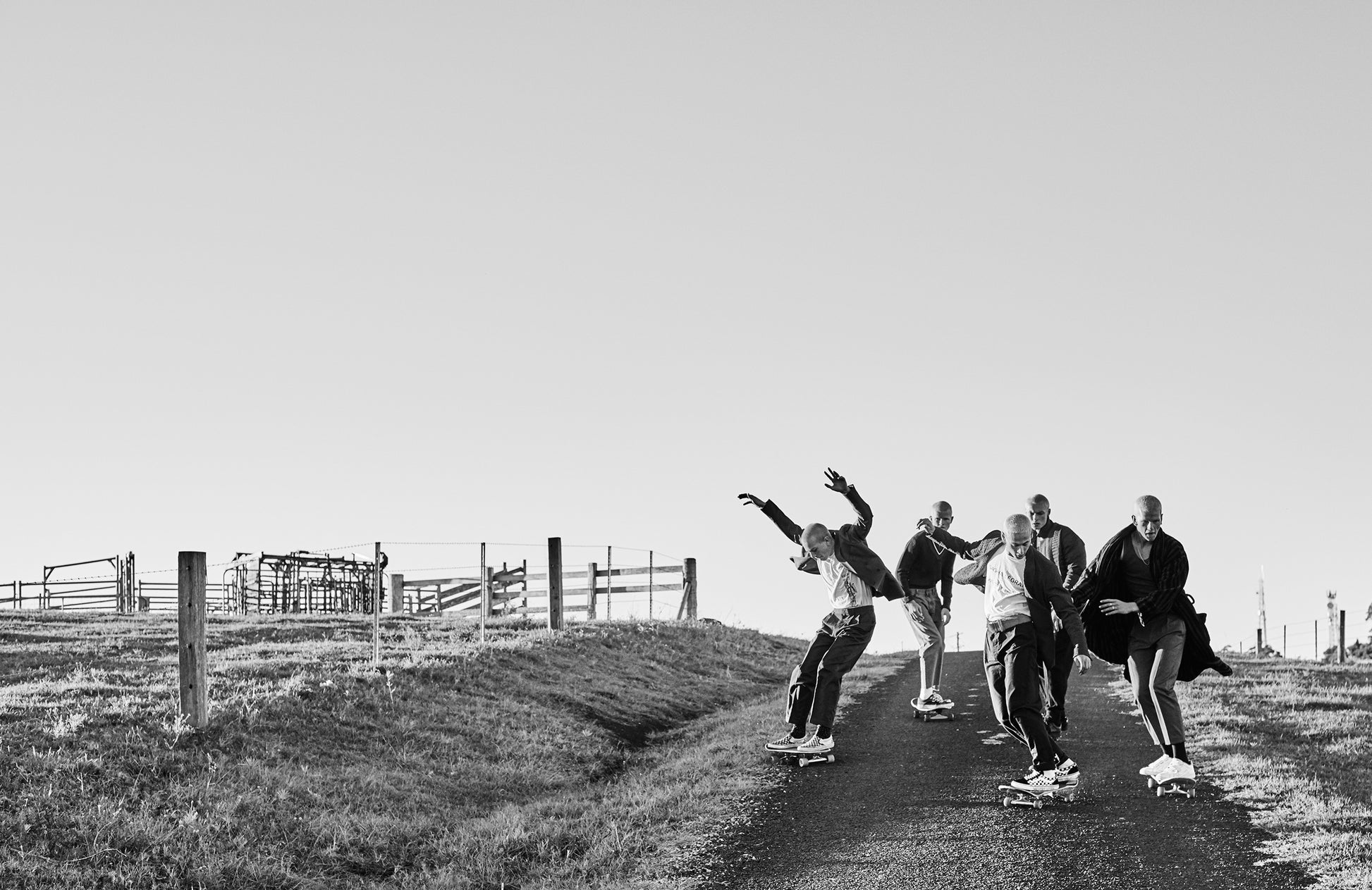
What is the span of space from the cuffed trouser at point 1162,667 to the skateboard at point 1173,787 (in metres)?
0.28

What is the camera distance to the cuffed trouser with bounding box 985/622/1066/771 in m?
8.46

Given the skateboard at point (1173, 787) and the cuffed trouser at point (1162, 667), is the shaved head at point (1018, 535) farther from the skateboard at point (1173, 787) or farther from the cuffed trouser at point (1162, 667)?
the skateboard at point (1173, 787)

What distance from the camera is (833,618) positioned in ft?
34.5

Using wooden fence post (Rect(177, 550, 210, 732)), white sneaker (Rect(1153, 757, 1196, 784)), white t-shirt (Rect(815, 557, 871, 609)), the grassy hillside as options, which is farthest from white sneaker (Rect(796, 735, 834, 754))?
wooden fence post (Rect(177, 550, 210, 732))

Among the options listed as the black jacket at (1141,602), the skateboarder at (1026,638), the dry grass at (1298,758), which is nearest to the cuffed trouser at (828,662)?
the skateboarder at (1026,638)

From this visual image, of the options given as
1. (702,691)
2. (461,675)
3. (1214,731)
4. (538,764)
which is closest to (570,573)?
(702,691)

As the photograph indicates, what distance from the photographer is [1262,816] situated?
8.02 metres

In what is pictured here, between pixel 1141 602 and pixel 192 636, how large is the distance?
8.09m

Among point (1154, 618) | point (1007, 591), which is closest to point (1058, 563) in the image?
point (1154, 618)

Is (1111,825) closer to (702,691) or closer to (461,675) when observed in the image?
(461,675)

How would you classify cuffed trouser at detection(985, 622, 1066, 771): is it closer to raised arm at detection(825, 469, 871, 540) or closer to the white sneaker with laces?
the white sneaker with laces

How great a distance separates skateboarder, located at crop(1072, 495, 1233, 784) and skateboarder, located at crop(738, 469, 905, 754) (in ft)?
5.98

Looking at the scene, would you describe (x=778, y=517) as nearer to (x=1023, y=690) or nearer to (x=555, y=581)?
(x=1023, y=690)

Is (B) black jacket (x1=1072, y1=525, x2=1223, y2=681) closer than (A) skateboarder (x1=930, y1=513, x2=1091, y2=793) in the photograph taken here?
No
